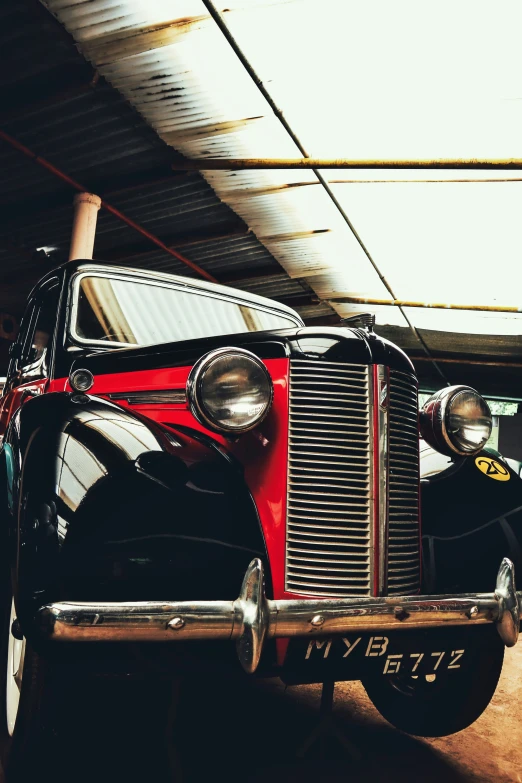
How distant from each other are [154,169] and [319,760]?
628 cm

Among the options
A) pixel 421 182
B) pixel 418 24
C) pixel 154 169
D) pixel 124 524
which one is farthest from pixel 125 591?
pixel 154 169

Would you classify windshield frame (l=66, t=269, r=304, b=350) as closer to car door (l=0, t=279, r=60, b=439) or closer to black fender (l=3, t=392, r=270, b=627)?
car door (l=0, t=279, r=60, b=439)

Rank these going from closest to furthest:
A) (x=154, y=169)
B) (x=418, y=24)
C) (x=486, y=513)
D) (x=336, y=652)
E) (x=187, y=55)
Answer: (x=336, y=652) < (x=486, y=513) < (x=418, y=24) < (x=187, y=55) < (x=154, y=169)

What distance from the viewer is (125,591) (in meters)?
1.55

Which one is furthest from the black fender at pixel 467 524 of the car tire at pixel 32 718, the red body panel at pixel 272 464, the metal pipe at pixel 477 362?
the metal pipe at pixel 477 362

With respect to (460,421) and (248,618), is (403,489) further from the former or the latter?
(248,618)

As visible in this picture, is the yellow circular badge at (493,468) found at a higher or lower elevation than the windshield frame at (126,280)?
lower

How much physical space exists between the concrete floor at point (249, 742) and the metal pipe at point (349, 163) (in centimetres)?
451

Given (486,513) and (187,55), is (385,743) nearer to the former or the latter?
(486,513)

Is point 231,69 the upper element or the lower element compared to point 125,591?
upper

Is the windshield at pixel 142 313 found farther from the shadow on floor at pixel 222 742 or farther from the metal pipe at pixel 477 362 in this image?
the metal pipe at pixel 477 362

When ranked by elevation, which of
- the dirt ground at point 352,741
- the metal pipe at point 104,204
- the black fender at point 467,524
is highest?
the metal pipe at point 104,204

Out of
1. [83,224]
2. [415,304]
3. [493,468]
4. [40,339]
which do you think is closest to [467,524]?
[493,468]

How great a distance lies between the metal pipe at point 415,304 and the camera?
9430mm
